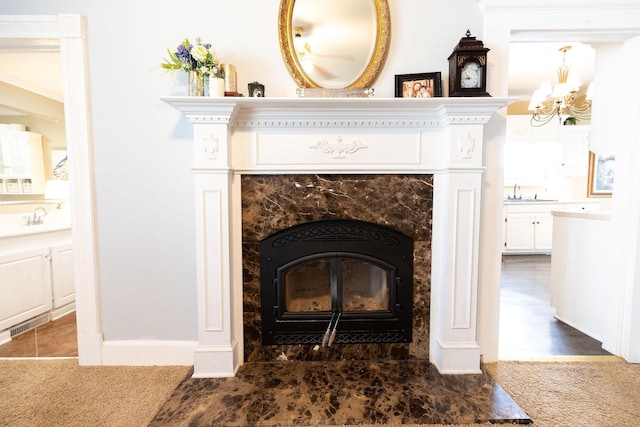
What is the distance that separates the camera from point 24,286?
8.39 feet

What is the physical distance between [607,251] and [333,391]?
2175 millimetres

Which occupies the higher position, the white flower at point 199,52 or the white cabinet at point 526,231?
the white flower at point 199,52

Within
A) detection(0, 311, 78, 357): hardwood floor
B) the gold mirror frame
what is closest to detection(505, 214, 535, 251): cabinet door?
the gold mirror frame

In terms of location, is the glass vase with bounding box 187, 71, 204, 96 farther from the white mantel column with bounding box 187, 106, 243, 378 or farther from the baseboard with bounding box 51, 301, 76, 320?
the baseboard with bounding box 51, 301, 76, 320

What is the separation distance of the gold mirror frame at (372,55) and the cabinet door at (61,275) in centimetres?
278

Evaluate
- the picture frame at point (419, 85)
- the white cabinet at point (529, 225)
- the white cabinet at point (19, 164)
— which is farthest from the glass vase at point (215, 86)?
the white cabinet at point (529, 225)

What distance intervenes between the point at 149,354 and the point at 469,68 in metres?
2.68

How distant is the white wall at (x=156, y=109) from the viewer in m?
1.86

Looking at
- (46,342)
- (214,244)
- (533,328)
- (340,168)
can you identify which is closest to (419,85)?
(340,168)

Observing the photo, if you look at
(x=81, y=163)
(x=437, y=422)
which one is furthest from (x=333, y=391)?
(x=81, y=163)

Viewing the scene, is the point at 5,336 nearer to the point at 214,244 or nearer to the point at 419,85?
the point at 214,244

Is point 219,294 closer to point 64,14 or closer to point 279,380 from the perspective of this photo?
point 279,380

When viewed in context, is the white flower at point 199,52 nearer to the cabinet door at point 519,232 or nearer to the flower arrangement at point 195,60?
the flower arrangement at point 195,60

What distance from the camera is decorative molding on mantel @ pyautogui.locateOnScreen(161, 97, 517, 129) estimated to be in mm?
1646
